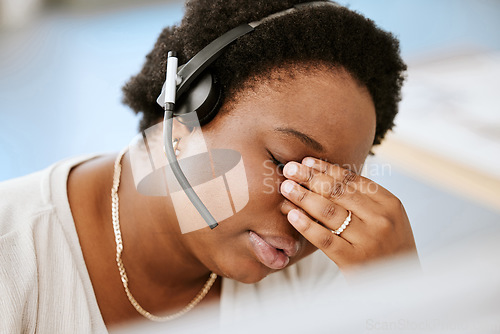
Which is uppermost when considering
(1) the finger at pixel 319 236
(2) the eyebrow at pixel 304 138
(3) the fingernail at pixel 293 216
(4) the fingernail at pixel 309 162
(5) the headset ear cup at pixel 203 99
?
(5) the headset ear cup at pixel 203 99

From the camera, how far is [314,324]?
0.33 metres

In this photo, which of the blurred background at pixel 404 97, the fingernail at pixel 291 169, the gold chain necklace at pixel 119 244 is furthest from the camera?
the blurred background at pixel 404 97

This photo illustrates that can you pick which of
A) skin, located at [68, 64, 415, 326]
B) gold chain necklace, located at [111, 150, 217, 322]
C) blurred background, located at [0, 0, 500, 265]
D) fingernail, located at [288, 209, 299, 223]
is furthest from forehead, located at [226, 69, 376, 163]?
gold chain necklace, located at [111, 150, 217, 322]

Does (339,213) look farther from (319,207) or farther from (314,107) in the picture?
(314,107)

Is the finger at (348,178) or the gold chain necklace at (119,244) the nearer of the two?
Result: the finger at (348,178)

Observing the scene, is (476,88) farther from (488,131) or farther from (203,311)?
(203,311)

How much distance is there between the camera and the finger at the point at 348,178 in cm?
81

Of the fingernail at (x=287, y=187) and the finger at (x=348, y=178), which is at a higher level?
the finger at (x=348, y=178)

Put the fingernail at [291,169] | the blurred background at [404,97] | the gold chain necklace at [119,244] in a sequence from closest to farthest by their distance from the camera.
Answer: the fingernail at [291,169] → the gold chain necklace at [119,244] → the blurred background at [404,97]

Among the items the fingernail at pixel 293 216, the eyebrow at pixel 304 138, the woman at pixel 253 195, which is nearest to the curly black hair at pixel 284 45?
the woman at pixel 253 195

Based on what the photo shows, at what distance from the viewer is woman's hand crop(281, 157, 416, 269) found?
31.7 inches

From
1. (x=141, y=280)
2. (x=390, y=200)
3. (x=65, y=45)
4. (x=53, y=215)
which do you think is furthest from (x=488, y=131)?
(x=65, y=45)

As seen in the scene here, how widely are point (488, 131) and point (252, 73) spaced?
977 mm

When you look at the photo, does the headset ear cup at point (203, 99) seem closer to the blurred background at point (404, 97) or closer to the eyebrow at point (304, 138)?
the eyebrow at point (304, 138)
